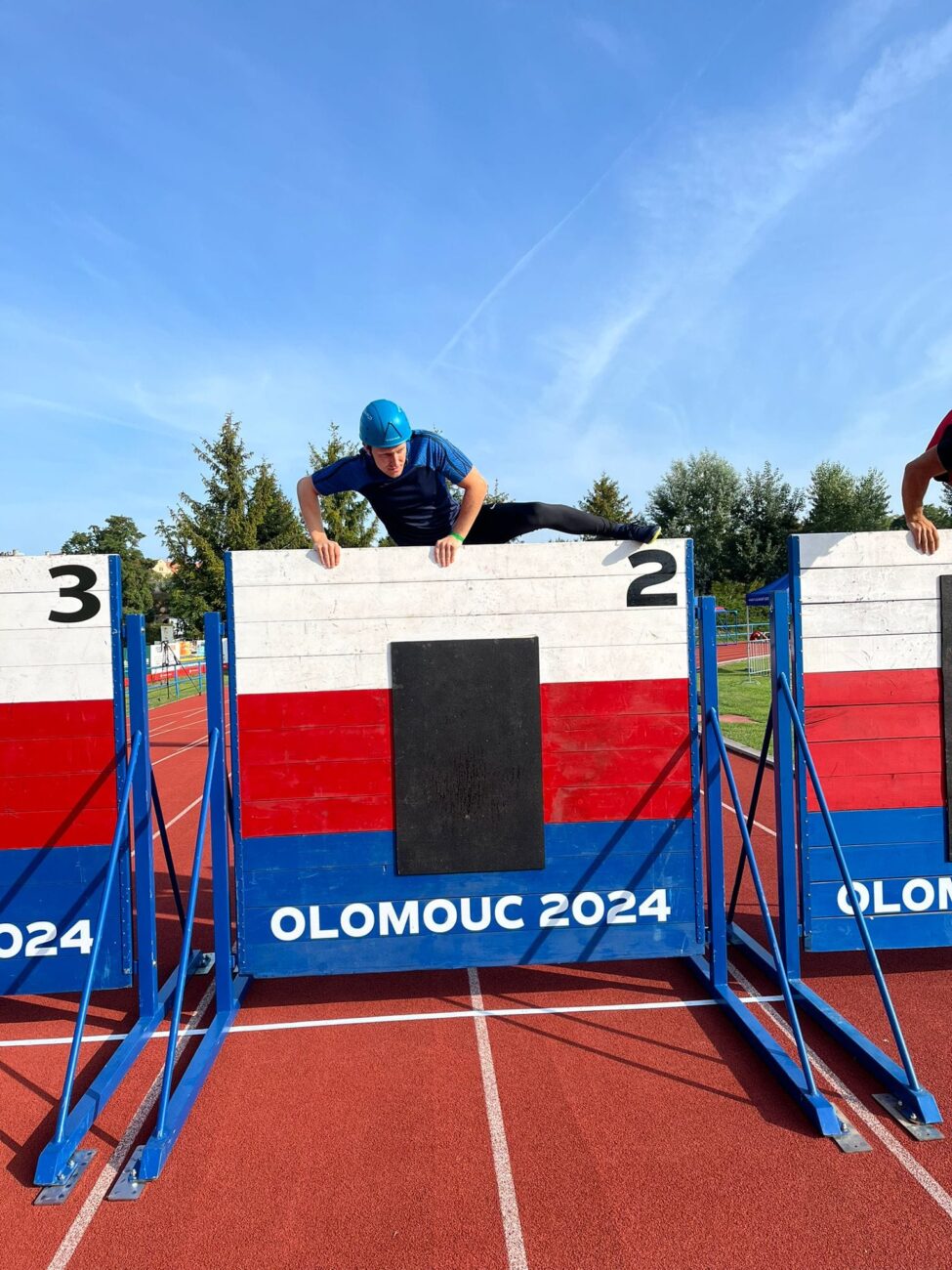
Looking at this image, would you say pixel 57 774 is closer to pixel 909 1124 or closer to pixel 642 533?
pixel 642 533

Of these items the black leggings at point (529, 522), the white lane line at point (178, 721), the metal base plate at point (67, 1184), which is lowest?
the metal base plate at point (67, 1184)

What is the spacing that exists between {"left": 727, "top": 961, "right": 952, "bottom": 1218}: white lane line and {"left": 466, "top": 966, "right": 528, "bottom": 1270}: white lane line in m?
1.71

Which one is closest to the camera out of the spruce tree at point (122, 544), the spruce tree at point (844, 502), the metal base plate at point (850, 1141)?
the metal base plate at point (850, 1141)

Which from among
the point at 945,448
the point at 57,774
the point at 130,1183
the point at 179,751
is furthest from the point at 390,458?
the point at 179,751

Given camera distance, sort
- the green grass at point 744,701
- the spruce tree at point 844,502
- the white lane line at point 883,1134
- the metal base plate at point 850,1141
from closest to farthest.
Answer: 1. the white lane line at point 883,1134
2. the metal base plate at point 850,1141
3. the green grass at point 744,701
4. the spruce tree at point 844,502

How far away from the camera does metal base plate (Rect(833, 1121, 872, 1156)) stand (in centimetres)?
345

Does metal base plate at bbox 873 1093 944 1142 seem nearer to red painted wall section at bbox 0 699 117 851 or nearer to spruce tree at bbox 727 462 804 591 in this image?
red painted wall section at bbox 0 699 117 851

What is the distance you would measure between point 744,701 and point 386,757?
16.0 meters

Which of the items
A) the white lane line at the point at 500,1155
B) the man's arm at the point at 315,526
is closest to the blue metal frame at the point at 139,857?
the man's arm at the point at 315,526

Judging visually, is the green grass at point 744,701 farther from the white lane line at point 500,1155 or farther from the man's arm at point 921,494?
the white lane line at point 500,1155

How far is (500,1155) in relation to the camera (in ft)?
11.5

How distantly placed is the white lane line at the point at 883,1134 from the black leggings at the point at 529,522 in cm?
321

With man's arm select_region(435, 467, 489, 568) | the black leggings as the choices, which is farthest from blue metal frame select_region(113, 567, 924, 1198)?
man's arm select_region(435, 467, 489, 568)

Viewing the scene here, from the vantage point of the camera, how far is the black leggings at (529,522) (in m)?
5.07
